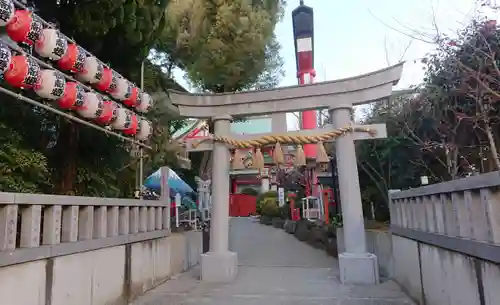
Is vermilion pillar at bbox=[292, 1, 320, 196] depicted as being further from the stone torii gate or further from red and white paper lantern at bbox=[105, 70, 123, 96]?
red and white paper lantern at bbox=[105, 70, 123, 96]

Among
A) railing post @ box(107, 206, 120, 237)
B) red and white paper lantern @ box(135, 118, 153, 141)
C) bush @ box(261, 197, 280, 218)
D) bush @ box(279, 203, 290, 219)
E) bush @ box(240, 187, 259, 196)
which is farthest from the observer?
bush @ box(240, 187, 259, 196)

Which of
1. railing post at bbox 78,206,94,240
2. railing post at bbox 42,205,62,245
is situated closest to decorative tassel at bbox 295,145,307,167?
railing post at bbox 78,206,94,240

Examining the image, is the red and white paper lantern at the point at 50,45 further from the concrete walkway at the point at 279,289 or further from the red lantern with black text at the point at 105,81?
the concrete walkway at the point at 279,289

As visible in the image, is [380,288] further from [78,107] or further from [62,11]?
[62,11]

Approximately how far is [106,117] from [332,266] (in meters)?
5.71

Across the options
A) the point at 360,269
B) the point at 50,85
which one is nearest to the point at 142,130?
the point at 50,85

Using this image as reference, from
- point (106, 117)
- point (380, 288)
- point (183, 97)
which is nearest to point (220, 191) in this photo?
point (183, 97)

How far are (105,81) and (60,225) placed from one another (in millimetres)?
2166

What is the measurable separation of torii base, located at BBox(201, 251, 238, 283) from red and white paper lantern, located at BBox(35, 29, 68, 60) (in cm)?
415

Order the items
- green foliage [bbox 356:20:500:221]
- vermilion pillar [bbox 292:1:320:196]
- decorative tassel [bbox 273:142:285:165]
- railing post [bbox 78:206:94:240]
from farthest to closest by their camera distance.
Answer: vermilion pillar [bbox 292:1:320:196]
decorative tassel [bbox 273:142:285:165]
green foliage [bbox 356:20:500:221]
railing post [bbox 78:206:94:240]

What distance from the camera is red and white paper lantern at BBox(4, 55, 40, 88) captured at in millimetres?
3412

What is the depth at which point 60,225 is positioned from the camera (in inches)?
142

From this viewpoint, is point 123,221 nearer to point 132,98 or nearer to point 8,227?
point 132,98

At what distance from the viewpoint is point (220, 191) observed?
22.7ft
